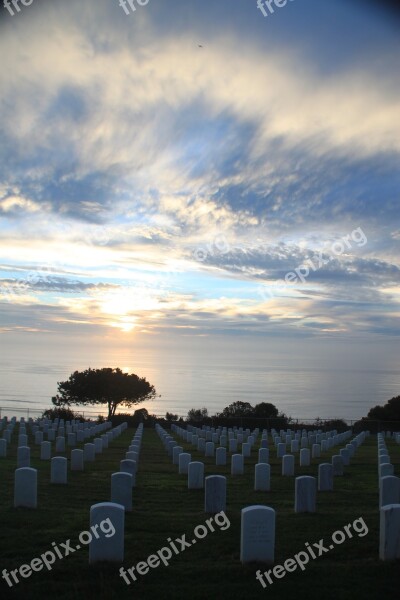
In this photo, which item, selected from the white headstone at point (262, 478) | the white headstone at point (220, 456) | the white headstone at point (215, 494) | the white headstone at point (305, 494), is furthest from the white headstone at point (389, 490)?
the white headstone at point (220, 456)

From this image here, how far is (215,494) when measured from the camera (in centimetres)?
946

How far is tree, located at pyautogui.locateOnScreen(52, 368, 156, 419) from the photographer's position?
5500cm

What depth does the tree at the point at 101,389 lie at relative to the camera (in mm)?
55000

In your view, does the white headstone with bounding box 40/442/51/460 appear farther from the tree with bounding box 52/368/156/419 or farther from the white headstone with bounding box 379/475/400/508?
the tree with bounding box 52/368/156/419

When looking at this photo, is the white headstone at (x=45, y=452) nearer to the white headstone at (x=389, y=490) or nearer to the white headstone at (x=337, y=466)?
the white headstone at (x=337, y=466)

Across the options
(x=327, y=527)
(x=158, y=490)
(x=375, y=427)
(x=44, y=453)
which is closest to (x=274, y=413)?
(x=375, y=427)

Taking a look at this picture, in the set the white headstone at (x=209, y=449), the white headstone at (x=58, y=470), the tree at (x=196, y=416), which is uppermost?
the white headstone at (x=58, y=470)

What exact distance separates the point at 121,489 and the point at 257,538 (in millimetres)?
3258

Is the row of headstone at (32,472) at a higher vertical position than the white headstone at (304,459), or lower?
higher

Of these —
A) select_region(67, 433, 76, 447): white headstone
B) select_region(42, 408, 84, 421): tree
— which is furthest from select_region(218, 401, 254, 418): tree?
select_region(67, 433, 76, 447): white headstone

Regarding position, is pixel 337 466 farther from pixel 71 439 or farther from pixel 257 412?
pixel 257 412

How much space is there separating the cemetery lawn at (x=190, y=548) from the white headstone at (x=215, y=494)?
17cm

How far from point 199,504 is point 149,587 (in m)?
4.85

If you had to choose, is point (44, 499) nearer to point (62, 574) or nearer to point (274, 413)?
point (62, 574)
